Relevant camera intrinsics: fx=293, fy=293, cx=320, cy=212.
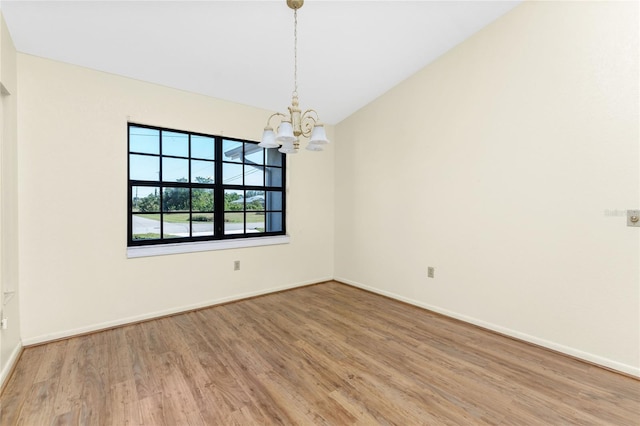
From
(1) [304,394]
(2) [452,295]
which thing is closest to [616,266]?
(2) [452,295]

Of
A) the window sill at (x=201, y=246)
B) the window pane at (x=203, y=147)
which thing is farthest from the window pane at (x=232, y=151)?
the window sill at (x=201, y=246)

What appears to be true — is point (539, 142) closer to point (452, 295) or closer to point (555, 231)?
point (555, 231)

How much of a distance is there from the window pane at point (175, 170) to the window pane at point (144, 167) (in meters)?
0.07

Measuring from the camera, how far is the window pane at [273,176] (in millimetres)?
4162

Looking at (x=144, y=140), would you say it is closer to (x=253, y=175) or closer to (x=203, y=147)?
(x=203, y=147)

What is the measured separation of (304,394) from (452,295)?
6.81ft

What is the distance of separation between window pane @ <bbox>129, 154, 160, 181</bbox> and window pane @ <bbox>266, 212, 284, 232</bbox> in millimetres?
1547

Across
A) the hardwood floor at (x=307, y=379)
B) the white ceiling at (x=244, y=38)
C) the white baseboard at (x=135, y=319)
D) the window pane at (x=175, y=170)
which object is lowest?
the hardwood floor at (x=307, y=379)

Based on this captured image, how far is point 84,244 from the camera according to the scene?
2.77 metres

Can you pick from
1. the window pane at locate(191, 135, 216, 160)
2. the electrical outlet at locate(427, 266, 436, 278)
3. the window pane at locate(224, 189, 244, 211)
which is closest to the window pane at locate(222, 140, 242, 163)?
the window pane at locate(191, 135, 216, 160)

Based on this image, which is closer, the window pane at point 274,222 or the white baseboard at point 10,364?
the white baseboard at point 10,364

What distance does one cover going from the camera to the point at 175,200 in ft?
11.1

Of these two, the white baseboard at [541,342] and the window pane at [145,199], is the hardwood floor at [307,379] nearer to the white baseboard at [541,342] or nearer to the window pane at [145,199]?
the white baseboard at [541,342]

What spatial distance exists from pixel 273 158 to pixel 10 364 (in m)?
3.22
